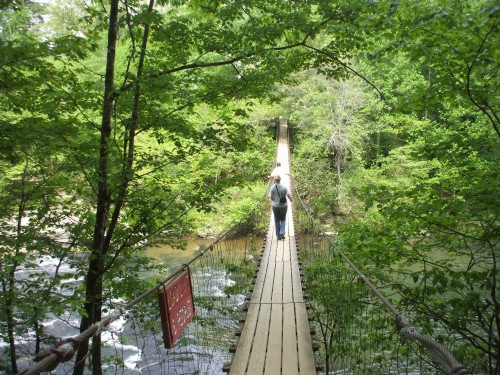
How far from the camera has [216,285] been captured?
22.1ft

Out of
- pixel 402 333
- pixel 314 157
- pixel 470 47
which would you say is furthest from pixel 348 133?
pixel 402 333

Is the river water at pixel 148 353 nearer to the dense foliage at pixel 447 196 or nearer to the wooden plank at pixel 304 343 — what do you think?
the wooden plank at pixel 304 343

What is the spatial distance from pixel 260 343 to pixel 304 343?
301mm

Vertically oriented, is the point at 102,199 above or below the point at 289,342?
above

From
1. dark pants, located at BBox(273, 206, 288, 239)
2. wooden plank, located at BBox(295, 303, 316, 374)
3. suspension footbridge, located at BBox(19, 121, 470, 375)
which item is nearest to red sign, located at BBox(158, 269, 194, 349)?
suspension footbridge, located at BBox(19, 121, 470, 375)

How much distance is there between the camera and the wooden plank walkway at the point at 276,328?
2176mm

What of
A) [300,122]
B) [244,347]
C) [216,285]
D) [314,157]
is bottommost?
[216,285]

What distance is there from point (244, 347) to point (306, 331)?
47cm

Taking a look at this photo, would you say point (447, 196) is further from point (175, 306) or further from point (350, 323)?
point (175, 306)

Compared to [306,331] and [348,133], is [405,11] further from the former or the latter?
[348,133]

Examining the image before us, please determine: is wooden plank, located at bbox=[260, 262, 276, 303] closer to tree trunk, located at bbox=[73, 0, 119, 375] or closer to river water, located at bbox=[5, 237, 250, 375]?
river water, located at bbox=[5, 237, 250, 375]

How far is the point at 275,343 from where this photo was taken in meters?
2.44

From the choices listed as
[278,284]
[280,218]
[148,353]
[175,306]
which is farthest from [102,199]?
[148,353]

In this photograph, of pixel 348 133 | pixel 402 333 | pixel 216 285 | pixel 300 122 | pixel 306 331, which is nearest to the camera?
pixel 402 333
